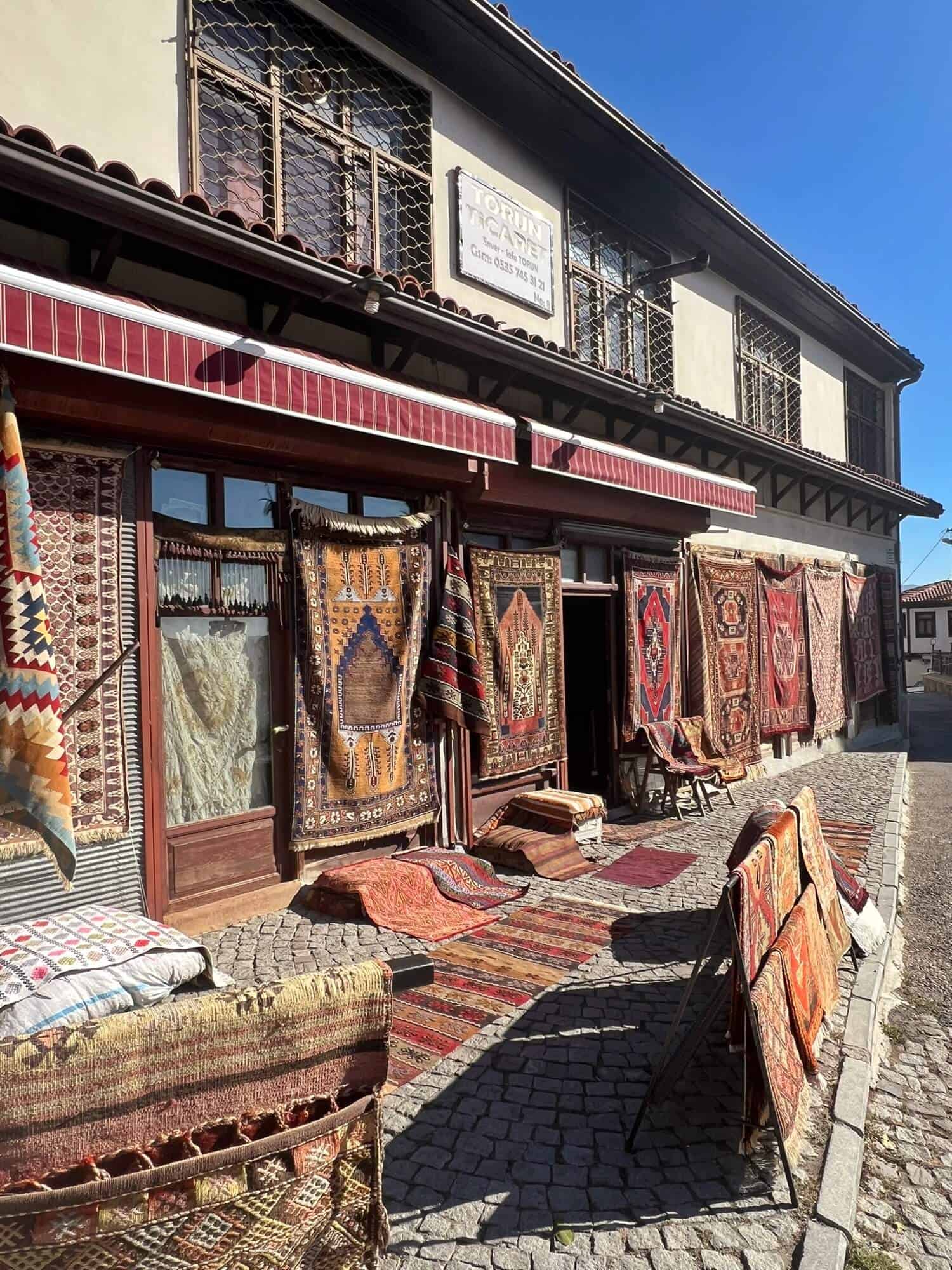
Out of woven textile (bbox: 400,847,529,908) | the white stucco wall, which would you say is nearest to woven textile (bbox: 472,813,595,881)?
woven textile (bbox: 400,847,529,908)

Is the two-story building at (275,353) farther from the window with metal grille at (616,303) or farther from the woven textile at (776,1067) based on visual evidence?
the woven textile at (776,1067)

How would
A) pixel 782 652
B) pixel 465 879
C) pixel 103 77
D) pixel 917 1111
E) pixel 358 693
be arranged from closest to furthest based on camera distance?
pixel 917 1111 < pixel 103 77 < pixel 358 693 < pixel 465 879 < pixel 782 652

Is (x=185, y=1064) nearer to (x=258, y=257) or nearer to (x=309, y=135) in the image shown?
(x=258, y=257)

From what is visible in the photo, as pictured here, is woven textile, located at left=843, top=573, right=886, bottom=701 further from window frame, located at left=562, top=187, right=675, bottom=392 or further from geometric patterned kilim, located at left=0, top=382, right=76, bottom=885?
geometric patterned kilim, located at left=0, top=382, right=76, bottom=885

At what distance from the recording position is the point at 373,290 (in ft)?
15.0

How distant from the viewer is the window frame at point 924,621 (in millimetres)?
42812

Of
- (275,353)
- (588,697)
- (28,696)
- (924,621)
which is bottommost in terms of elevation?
(588,697)

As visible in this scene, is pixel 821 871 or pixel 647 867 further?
pixel 647 867

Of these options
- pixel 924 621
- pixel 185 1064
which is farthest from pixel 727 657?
pixel 924 621

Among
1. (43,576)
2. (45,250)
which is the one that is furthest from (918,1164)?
(45,250)

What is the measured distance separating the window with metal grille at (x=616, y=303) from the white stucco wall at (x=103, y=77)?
426 centimetres

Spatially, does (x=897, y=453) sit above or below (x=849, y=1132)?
above

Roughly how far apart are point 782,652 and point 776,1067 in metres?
8.94

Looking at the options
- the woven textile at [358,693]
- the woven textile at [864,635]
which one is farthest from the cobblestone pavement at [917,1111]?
the woven textile at [864,635]
